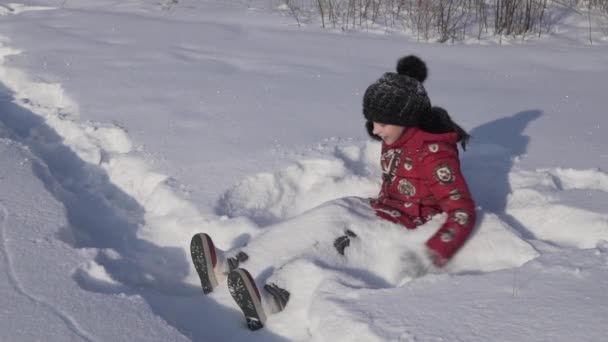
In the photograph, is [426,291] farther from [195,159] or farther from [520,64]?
[520,64]

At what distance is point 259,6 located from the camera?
699 cm

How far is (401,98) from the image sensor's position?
9.41 feet

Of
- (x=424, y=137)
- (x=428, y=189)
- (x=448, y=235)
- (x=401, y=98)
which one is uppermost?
(x=401, y=98)

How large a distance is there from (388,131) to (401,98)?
144 millimetres

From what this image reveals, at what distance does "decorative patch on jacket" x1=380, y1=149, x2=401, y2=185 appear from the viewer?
2977 millimetres

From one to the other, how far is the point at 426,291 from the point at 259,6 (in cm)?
501

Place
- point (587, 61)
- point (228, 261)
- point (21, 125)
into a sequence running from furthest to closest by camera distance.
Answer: point (587, 61)
point (21, 125)
point (228, 261)

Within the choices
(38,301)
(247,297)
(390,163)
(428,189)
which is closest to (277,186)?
(390,163)

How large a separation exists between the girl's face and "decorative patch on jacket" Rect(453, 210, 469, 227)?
15.0 inches

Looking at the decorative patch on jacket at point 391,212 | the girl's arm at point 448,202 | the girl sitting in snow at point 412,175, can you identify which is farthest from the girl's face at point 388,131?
the decorative patch on jacket at point 391,212

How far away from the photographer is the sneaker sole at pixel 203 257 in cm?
268

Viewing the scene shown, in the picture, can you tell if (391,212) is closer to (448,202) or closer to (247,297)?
Result: (448,202)

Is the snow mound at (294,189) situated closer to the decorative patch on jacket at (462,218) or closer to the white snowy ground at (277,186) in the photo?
the white snowy ground at (277,186)

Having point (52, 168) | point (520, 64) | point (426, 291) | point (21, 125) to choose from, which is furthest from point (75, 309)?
point (520, 64)
